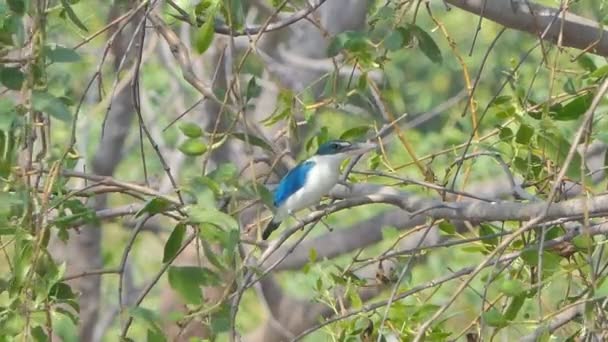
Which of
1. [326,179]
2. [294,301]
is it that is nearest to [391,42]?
[326,179]

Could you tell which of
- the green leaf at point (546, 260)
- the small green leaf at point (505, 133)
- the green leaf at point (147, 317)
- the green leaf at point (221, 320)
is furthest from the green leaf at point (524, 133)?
the green leaf at point (147, 317)

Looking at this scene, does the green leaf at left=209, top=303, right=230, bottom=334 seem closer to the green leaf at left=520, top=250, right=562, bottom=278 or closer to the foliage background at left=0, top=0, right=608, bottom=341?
the foliage background at left=0, top=0, right=608, bottom=341

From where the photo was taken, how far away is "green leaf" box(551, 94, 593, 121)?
7.86 ft

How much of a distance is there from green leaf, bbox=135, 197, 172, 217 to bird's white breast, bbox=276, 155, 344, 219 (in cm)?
65

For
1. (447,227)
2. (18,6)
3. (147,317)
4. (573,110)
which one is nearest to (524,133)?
(573,110)

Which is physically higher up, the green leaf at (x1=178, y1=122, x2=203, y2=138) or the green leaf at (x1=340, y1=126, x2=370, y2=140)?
the green leaf at (x1=178, y1=122, x2=203, y2=138)

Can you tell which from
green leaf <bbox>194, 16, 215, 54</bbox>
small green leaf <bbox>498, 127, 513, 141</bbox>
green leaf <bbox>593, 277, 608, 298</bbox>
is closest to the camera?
green leaf <bbox>593, 277, 608, 298</bbox>

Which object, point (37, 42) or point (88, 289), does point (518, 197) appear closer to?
point (37, 42)

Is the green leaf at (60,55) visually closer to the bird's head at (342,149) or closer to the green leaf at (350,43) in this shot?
the green leaf at (350,43)

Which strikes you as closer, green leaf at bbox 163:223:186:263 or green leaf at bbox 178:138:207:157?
green leaf at bbox 163:223:186:263

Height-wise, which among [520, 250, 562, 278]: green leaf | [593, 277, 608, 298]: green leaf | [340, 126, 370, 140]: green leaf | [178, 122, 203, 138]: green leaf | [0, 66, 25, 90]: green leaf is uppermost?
[0, 66, 25, 90]: green leaf

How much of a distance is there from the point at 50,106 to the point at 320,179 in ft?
2.87

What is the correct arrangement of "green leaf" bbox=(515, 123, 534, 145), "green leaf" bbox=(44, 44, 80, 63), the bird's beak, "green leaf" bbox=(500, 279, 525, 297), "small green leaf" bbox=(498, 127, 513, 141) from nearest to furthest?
"green leaf" bbox=(44, 44, 80, 63)
"green leaf" bbox=(500, 279, 525, 297)
"green leaf" bbox=(515, 123, 534, 145)
"small green leaf" bbox=(498, 127, 513, 141)
the bird's beak

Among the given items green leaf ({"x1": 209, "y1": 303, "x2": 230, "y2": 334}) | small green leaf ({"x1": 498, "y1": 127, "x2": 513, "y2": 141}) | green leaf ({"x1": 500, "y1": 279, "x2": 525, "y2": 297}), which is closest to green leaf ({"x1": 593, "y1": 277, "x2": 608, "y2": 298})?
green leaf ({"x1": 500, "y1": 279, "x2": 525, "y2": 297})
